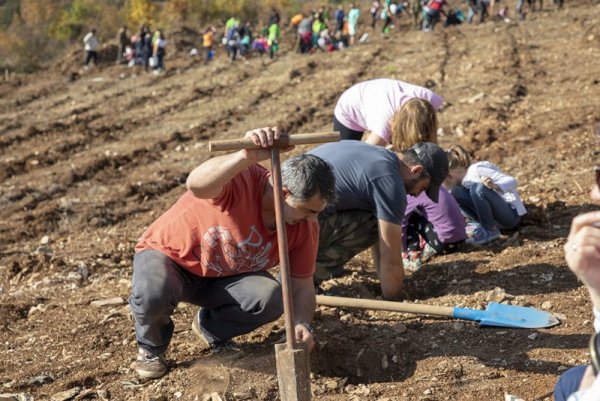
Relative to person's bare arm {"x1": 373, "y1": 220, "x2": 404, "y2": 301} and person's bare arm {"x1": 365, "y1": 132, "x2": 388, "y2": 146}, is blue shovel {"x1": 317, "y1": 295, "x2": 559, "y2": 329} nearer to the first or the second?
person's bare arm {"x1": 373, "y1": 220, "x2": 404, "y2": 301}

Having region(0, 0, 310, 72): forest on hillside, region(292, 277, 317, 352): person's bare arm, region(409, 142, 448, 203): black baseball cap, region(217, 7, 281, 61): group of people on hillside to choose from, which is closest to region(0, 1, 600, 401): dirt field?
region(292, 277, 317, 352): person's bare arm

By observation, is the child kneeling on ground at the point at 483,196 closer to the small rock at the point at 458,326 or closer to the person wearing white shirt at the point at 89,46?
the small rock at the point at 458,326

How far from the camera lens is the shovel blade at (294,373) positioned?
306 cm

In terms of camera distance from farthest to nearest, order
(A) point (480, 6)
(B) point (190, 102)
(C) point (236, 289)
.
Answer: (A) point (480, 6) → (B) point (190, 102) → (C) point (236, 289)

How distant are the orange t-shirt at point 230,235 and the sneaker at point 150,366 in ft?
1.50

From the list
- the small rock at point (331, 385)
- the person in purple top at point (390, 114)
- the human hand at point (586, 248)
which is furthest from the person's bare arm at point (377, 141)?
the human hand at point (586, 248)

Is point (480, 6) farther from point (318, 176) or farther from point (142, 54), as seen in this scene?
→ point (318, 176)

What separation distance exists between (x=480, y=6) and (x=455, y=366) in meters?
23.3

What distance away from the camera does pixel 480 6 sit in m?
25.4

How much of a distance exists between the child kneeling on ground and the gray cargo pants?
2174 millimetres

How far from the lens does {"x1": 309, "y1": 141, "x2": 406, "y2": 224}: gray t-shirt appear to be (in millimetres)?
4230

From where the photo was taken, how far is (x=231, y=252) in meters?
3.61

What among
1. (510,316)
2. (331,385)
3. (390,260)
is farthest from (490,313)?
(331,385)

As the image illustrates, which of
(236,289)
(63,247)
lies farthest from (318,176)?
(63,247)
